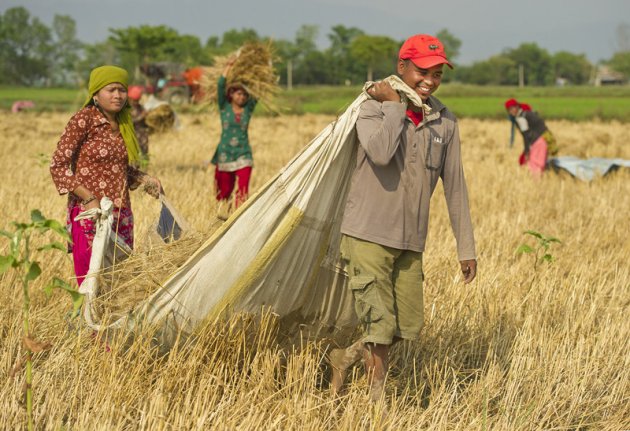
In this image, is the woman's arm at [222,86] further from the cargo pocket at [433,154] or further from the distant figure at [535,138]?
the distant figure at [535,138]

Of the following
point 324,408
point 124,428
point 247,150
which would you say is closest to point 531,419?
point 324,408

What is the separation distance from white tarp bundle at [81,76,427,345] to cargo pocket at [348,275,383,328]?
31 cm

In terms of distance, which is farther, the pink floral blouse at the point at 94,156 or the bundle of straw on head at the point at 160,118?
the bundle of straw on head at the point at 160,118

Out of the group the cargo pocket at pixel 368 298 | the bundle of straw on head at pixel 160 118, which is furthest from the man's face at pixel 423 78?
the bundle of straw on head at pixel 160 118

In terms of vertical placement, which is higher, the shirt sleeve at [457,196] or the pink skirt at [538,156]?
the shirt sleeve at [457,196]


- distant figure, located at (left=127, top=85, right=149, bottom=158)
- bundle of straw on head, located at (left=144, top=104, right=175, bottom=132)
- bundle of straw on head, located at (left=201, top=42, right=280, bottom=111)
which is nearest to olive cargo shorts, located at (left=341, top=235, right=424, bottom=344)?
bundle of straw on head, located at (left=201, top=42, right=280, bottom=111)

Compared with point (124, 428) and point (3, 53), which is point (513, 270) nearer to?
point (124, 428)

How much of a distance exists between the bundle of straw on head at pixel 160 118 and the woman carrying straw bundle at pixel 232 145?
21.6 ft

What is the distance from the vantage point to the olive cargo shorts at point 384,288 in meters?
3.27

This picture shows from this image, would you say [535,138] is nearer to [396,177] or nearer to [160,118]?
[160,118]

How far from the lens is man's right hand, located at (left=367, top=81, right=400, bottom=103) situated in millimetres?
3291

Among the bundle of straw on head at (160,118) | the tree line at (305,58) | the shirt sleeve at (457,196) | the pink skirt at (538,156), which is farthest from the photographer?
the tree line at (305,58)

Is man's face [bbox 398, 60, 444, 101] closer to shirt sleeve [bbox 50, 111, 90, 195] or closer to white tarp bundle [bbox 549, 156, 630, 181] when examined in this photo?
shirt sleeve [bbox 50, 111, 90, 195]

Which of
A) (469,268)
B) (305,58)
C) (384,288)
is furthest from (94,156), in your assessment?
(305,58)
